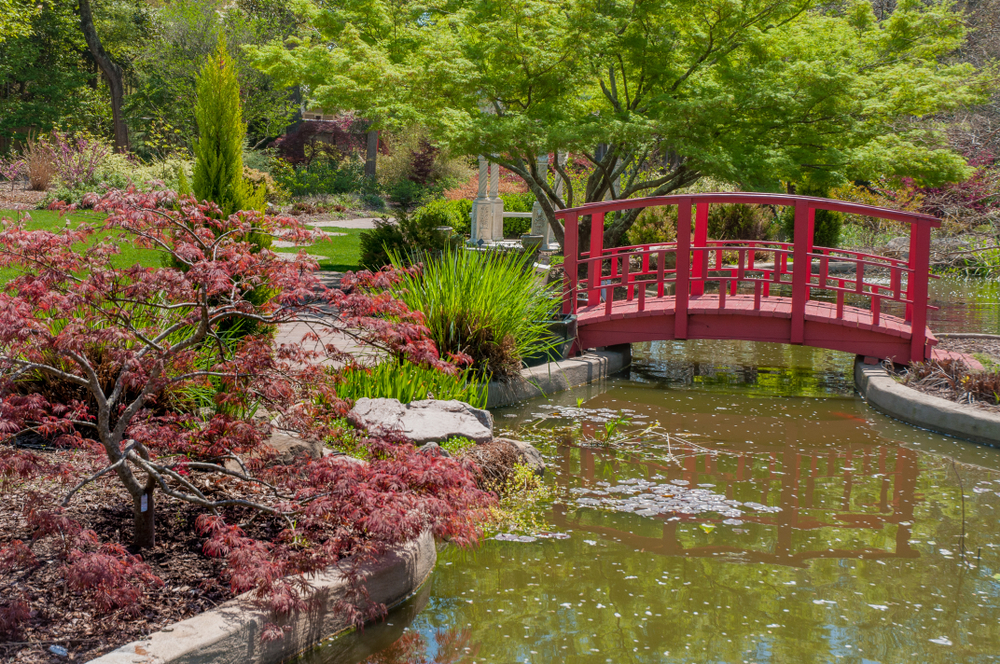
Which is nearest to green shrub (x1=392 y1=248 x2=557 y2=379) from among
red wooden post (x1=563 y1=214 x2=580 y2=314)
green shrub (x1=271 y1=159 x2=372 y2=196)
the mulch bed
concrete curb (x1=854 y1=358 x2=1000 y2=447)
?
red wooden post (x1=563 y1=214 x2=580 y2=314)

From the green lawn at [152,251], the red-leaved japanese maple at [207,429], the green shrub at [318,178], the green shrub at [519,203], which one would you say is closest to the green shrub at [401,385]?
the red-leaved japanese maple at [207,429]

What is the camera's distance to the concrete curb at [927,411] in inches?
303

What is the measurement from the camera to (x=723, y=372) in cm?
1052

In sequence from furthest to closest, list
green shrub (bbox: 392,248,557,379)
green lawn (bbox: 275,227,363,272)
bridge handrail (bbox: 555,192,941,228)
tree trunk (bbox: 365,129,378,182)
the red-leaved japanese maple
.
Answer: tree trunk (bbox: 365,129,378,182) → green lawn (bbox: 275,227,363,272) → bridge handrail (bbox: 555,192,941,228) → green shrub (bbox: 392,248,557,379) → the red-leaved japanese maple

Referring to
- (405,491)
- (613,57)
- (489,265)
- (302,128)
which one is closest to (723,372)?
(489,265)

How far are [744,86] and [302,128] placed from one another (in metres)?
24.3

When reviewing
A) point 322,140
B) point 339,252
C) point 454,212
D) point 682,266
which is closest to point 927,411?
point 682,266

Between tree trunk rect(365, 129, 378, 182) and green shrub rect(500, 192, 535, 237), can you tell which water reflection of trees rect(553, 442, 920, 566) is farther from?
tree trunk rect(365, 129, 378, 182)

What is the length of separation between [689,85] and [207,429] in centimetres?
955

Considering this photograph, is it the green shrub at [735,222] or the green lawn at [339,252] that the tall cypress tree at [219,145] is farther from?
the green shrub at [735,222]

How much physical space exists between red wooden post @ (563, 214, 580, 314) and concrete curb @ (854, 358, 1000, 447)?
3189 mm

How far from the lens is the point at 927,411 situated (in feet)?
26.7

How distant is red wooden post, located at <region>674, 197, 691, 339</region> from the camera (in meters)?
9.94

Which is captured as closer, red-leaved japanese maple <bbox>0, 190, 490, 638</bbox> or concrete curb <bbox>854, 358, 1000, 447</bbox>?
red-leaved japanese maple <bbox>0, 190, 490, 638</bbox>
